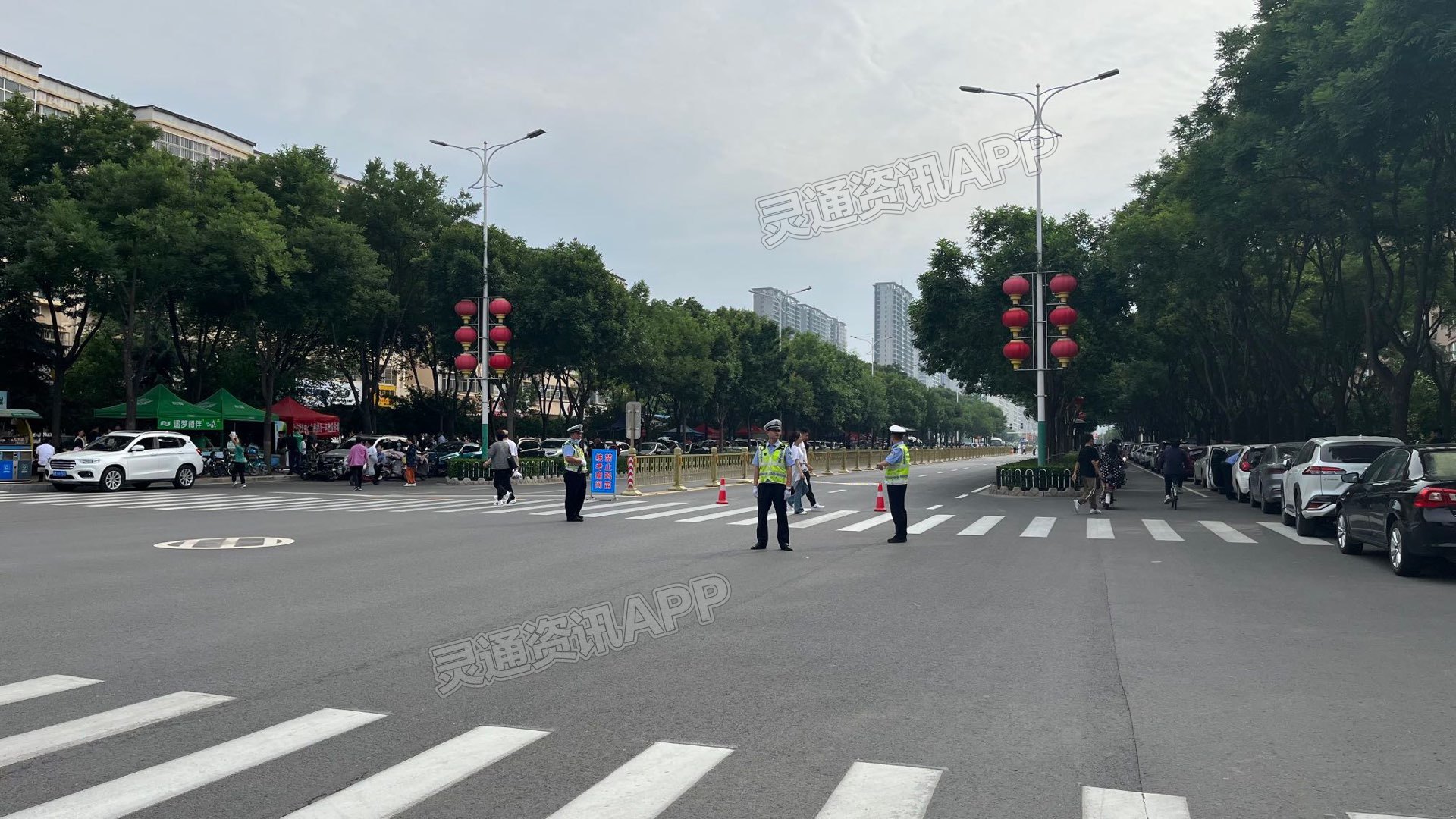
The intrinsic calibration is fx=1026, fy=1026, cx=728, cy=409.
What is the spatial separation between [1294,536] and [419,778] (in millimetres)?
15908

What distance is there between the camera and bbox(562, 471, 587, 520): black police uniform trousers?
17844mm

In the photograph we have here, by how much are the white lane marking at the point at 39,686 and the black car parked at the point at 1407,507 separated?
39.4ft

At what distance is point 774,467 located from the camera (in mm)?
13664

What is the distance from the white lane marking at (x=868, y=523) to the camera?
17297 millimetres

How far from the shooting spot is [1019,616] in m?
8.59

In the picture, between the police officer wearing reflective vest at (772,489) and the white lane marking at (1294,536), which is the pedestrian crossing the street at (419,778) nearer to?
the police officer wearing reflective vest at (772,489)

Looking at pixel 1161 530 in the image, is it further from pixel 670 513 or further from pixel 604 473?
pixel 604 473

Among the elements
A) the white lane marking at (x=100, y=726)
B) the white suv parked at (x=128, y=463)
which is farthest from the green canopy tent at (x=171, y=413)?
the white lane marking at (x=100, y=726)

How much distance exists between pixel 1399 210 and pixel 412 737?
82.0 ft

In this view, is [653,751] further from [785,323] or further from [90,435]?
[785,323]

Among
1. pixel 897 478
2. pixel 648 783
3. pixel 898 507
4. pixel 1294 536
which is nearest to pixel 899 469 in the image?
pixel 897 478

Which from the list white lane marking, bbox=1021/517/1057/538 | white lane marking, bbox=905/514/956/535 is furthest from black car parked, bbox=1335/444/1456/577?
white lane marking, bbox=905/514/956/535

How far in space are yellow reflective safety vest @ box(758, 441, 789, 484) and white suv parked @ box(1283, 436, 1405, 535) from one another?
894cm

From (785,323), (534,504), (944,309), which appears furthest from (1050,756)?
(785,323)
